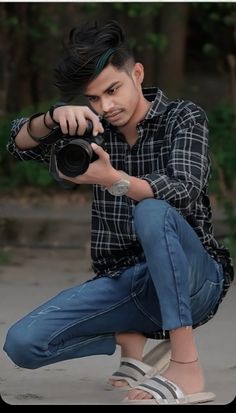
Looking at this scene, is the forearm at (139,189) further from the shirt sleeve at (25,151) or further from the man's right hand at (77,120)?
the shirt sleeve at (25,151)

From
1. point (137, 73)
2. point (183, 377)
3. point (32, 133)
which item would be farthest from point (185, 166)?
point (183, 377)

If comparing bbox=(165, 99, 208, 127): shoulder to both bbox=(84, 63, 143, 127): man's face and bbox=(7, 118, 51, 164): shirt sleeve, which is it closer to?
bbox=(84, 63, 143, 127): man's face

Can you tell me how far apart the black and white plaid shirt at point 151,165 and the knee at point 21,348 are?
14.1 inches

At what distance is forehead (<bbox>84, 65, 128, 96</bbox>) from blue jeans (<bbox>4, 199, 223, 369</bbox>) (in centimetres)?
39

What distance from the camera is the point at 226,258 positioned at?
12.6ft

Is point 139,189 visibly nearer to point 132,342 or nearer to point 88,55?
point 88,55

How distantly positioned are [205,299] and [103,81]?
77 cm

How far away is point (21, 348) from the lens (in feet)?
11.9

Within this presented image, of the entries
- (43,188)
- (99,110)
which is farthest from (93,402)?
(43,188)

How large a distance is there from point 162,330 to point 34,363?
1.46 feet

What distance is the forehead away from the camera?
361 cm

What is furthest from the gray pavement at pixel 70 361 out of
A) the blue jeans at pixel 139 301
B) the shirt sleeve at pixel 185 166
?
the shirt sleeve at pixel 185 166

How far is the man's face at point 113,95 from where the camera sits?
3609 mm

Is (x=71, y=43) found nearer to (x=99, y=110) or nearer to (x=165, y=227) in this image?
(x=99, y=110)
